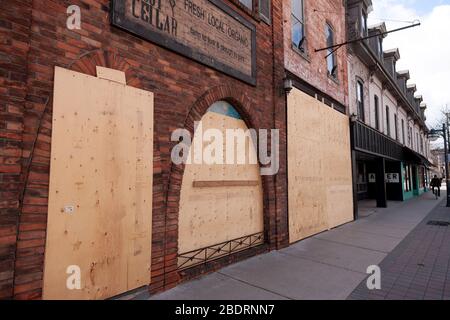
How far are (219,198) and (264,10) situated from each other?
477 cm

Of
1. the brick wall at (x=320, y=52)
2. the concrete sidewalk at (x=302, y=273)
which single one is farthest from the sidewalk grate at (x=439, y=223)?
the brick wall at (x=320, y=52)

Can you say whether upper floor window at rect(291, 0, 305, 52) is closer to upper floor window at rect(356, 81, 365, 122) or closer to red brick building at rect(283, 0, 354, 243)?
red brick building at rect(283, 0, 354, 243)

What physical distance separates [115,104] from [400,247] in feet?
24.2

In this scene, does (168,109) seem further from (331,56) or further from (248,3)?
(331,56)

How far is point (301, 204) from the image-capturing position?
8172 millimetres

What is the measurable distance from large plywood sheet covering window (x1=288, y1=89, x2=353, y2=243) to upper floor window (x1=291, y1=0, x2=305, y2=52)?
1.68 metres

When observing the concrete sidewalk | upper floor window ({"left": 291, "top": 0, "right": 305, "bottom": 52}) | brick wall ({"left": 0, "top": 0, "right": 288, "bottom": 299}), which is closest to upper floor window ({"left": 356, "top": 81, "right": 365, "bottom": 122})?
upper floor window ({"left": 291, "top": 0, "right": 305, "bottom": 52})

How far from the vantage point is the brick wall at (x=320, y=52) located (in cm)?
831

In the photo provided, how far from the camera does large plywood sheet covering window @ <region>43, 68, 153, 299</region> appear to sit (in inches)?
129

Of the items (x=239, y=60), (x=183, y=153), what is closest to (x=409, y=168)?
(x=239, y=60)

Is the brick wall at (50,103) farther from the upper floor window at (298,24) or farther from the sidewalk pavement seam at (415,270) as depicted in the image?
the upper floor window at (298,24)
